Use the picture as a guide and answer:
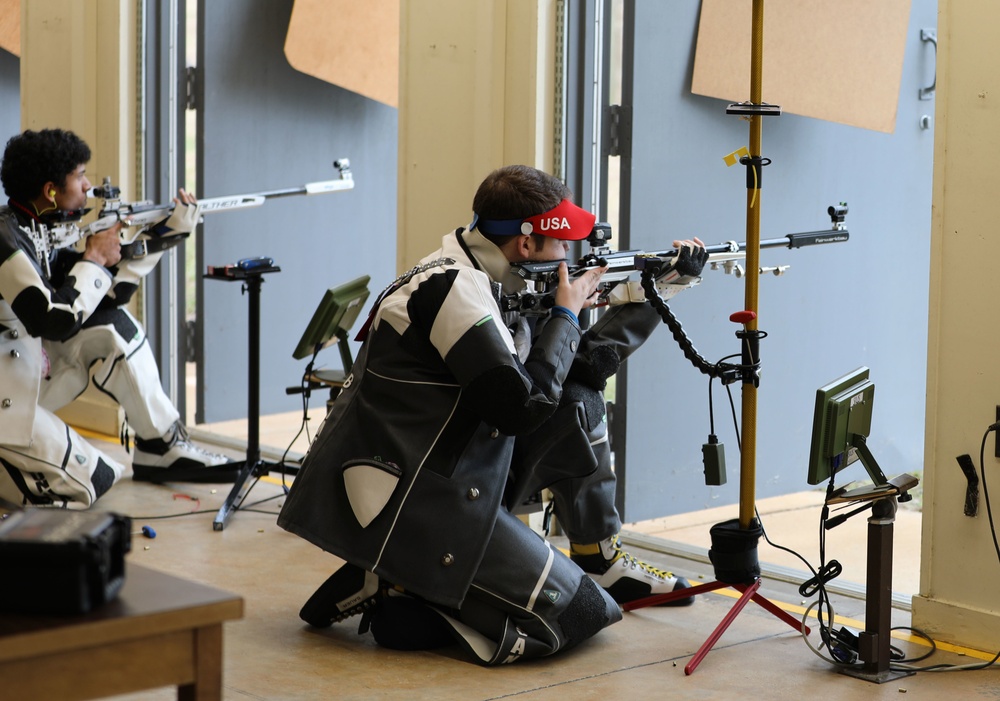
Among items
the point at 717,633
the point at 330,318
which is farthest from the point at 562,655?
the point at 330,318

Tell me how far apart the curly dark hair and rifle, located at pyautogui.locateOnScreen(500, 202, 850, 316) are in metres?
1.98

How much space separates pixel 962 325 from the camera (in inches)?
122

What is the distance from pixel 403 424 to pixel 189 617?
1420 millimetres

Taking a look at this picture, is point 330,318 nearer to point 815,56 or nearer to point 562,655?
point 562,655

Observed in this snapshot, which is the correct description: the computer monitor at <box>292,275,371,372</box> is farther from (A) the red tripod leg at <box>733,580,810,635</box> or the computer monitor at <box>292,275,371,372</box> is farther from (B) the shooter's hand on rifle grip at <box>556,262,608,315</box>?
(A) the red tripod leg at <box>733,580,810,635</box>

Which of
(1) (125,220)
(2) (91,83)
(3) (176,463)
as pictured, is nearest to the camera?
(1) (125,220)

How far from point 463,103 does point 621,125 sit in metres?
0.54

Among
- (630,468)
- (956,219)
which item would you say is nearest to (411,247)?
(630,468)

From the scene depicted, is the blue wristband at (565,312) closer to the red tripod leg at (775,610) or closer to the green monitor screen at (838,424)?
the green monitor screen at (838,424)

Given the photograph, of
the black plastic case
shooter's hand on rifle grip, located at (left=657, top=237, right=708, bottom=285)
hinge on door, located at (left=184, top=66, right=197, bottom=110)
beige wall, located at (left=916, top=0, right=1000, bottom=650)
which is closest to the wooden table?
the black plastic case

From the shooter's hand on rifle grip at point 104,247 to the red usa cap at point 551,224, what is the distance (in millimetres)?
1916

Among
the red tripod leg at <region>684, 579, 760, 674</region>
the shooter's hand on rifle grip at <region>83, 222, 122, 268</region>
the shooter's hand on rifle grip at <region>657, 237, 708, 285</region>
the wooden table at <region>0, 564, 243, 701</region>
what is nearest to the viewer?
the wooden table at <region>0, 564, 243, 701</region>

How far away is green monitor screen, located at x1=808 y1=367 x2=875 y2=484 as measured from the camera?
115 inches

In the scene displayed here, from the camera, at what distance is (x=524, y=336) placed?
3295 millimetres
